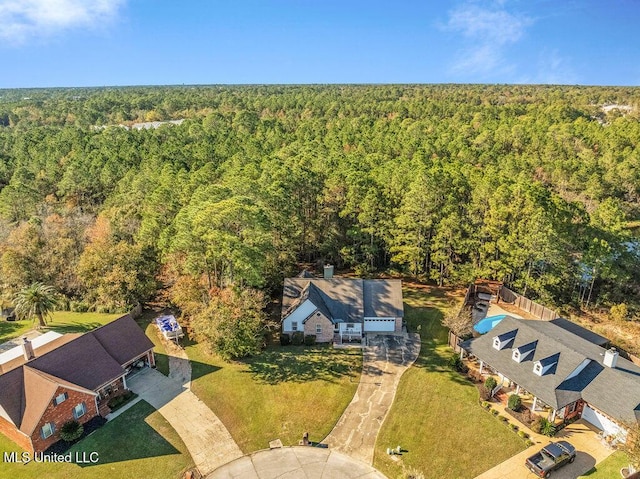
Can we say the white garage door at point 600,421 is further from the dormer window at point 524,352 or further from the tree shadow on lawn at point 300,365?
the tree shadow on lawn at point 300,365

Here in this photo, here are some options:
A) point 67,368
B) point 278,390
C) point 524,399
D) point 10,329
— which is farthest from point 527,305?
point 10,329

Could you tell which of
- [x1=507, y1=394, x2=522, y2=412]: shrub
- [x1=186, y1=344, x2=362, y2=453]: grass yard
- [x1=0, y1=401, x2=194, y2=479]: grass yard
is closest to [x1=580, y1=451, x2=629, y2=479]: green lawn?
[x1=507, y1=394, x2=522, y2=412]: shrub

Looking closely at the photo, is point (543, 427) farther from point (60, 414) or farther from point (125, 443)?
point (60, 414)

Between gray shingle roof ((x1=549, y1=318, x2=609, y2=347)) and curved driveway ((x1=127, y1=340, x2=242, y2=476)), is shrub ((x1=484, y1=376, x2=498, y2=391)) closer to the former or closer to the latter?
gray shingle roof ((x1=549, y1=318, x2=609, y2=347))

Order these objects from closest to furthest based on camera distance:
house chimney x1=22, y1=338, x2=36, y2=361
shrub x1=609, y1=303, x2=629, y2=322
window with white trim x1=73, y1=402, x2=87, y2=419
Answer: window with white trim x1=73, y1=402, x2=87, y2=419
house chimney x1=22, y1=338, x2=36, y2=361
shrub x1=609, y1=303, x2=629, y2=322

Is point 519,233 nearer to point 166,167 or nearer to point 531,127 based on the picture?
point 166,167

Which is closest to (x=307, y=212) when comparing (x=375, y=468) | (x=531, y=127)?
(x=375, y=468)
